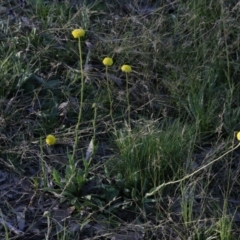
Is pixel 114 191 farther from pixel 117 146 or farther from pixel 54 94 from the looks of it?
pixel 54 94

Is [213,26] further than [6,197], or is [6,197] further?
[213,26]

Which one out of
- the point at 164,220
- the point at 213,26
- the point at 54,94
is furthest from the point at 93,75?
the point at 164,220

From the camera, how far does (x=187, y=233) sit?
2621mm

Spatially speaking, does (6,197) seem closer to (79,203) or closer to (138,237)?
(79,203)

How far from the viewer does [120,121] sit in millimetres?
3088

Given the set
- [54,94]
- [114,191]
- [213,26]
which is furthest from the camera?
[213,26]

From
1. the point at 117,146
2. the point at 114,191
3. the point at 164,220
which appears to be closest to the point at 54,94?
the point at 117,146

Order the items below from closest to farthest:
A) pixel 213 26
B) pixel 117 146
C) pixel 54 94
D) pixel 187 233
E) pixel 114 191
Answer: pixel 187 233 → pixel 114 191 → pixel 117 146 → pixel 54 94 → pixel 213 26

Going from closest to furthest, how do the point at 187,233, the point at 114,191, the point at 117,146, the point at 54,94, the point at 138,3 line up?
the point at 187,233
the point at 114,191
the point at 117,146
the point at 54,94
the point at 138,3

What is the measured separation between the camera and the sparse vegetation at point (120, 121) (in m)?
2.73

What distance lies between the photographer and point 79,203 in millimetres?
2754

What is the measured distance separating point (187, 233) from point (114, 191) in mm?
345

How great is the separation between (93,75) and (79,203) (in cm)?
88

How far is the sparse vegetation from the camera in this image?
2.73m
